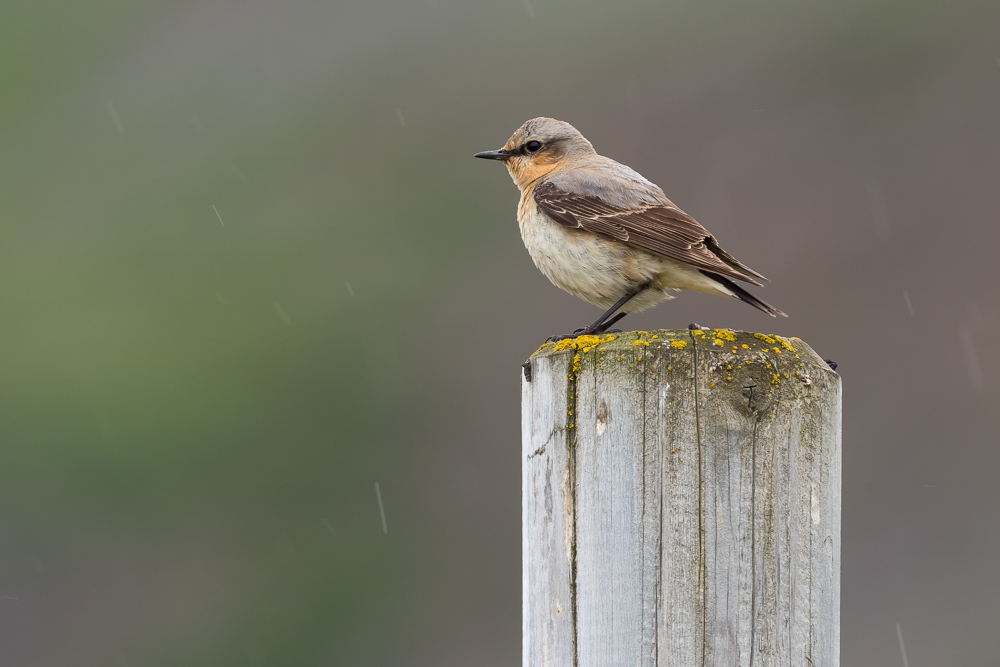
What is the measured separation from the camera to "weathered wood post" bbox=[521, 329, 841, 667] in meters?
2.64

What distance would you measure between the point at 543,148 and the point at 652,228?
4.72ft

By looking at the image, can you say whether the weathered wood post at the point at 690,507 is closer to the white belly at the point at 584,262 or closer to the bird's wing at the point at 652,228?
the bird's wing at the point at 652,228

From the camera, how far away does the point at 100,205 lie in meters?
28.4

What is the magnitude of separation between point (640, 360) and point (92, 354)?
2193 centimetres

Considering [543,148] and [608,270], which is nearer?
[608,270]

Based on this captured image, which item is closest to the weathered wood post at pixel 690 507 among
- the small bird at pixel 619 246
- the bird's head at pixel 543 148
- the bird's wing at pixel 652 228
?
the small bird at pixel 619 246

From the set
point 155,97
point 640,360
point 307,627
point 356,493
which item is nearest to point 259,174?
point 155,97

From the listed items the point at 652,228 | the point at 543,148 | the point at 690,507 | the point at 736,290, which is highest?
the point at 543,148

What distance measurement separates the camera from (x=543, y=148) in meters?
6.23

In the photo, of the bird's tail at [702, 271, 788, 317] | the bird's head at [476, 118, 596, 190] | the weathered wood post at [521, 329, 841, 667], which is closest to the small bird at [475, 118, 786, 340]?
the bird's tail at [702, 271, 788, 317]

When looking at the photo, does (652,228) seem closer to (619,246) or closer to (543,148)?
(619,246)

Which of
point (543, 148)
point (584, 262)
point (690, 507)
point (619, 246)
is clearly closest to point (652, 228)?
point (619, 246)

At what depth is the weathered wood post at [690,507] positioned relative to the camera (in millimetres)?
2637

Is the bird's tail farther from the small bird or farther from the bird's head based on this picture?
the bird's head
